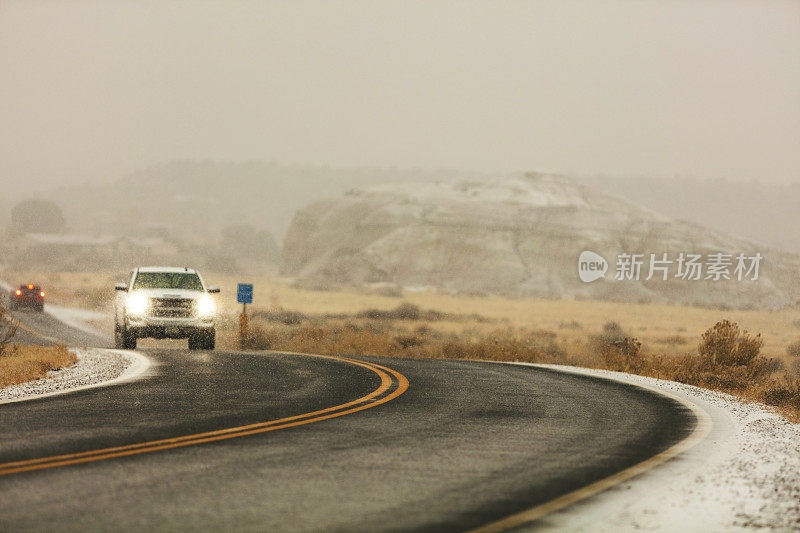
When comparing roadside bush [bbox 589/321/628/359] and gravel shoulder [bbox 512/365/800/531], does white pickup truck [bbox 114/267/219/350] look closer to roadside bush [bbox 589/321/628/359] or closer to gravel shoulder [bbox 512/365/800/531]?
roadside bush [bbox 589/321/628/359]

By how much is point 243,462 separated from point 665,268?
358ft

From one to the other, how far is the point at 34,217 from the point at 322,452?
20118 centimetres

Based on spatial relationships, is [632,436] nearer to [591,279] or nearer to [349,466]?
[349,466]

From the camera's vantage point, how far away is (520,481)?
25.0 ft

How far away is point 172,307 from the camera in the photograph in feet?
77.0

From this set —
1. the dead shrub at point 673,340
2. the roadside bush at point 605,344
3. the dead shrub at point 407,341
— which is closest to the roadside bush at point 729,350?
the roadside bush at point 605,344

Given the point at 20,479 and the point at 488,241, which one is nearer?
the point at 20,479

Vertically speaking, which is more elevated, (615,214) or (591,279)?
(615,214)

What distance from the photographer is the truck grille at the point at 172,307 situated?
23.4 meters

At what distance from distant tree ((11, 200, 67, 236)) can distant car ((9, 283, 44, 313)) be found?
15413 centimetres

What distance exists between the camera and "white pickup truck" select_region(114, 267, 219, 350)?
23.4m

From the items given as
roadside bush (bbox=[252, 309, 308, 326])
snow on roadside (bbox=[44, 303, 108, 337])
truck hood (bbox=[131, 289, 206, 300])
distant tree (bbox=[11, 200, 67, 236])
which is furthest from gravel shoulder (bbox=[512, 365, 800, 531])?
distant tree (bbox=[11, 200, 67, 236])

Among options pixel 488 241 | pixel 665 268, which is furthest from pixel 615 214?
pixel 488 241

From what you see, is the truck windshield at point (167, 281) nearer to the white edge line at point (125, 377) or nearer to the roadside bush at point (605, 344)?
the white edge line at point (125, 377)
